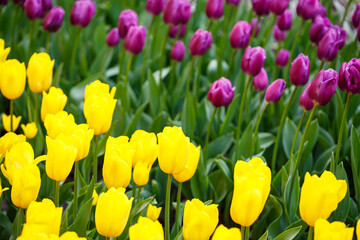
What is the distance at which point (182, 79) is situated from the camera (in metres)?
2.52

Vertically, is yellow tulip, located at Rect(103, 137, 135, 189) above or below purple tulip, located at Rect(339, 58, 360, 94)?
below

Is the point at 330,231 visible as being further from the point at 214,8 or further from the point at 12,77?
the point at 214,8

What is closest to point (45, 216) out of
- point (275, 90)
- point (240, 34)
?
point (275, 90)

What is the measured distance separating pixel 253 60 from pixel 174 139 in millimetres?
807

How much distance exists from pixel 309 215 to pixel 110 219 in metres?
0.41

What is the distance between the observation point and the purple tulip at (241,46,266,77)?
6.10ft

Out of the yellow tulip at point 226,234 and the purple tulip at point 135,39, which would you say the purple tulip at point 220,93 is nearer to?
the purple tulip at point 135,39

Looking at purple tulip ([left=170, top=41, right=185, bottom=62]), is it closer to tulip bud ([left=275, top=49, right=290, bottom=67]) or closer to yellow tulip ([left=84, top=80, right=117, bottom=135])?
tulip bud ([left=275, top=49, right=290, bottom=67])

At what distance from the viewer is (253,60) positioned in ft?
6.12

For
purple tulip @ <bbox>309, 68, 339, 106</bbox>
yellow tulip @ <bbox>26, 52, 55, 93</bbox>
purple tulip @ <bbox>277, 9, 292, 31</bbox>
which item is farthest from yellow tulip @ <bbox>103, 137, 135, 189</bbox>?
purple tulip @ <bbox>277, 9, 292, 31</bbox>

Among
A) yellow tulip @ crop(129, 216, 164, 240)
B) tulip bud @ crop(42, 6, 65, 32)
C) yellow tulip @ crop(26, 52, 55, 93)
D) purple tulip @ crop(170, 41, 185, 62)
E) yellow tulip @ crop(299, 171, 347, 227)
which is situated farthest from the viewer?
purple tulip @ crop(170, 41, 185, 62)

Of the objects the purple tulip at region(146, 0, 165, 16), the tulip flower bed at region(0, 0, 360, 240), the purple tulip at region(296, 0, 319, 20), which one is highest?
the purple tulip at region(296, 0, 319, 20)

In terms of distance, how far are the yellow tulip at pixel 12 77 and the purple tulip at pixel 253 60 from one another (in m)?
0.77

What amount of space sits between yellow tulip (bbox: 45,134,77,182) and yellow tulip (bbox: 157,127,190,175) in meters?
0.18
